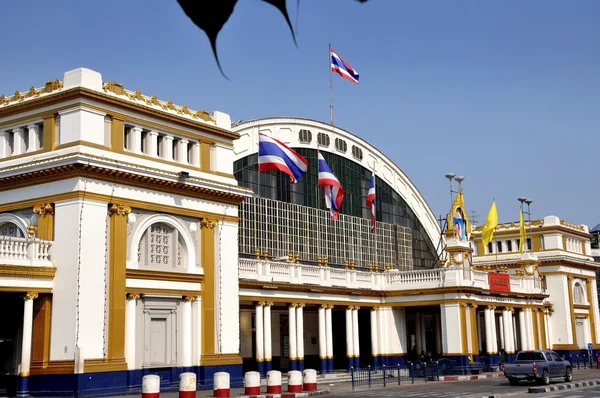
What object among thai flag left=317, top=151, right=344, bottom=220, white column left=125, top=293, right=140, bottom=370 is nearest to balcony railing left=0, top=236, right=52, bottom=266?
white column left=125, top=293, right=140, bottom=370

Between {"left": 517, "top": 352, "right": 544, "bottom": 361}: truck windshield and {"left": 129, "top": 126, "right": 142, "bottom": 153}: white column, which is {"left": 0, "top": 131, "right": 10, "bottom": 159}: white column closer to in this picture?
{"left": 129, "top": 126, "right": 142, "bottom": 153}: white column

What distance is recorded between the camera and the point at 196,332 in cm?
3628

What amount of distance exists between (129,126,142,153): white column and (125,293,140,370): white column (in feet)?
20.4

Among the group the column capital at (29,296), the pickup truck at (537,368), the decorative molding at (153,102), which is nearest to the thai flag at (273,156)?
the decorative molding at (153,102)

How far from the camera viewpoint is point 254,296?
43844mm

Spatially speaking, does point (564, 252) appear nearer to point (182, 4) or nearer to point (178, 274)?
point (178, 274)

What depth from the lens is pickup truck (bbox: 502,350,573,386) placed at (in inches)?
1554

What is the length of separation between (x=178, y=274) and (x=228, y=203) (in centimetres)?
494

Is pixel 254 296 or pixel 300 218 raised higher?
pixel 300 218

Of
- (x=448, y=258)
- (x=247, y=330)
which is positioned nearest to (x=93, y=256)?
(x=247, y=330)

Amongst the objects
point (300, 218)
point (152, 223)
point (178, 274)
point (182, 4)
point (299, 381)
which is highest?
point (300, 218)

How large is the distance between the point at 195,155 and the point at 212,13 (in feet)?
116

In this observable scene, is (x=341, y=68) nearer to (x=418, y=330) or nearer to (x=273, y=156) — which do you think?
(x=273, y=156)

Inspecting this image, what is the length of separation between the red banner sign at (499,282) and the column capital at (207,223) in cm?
2591
